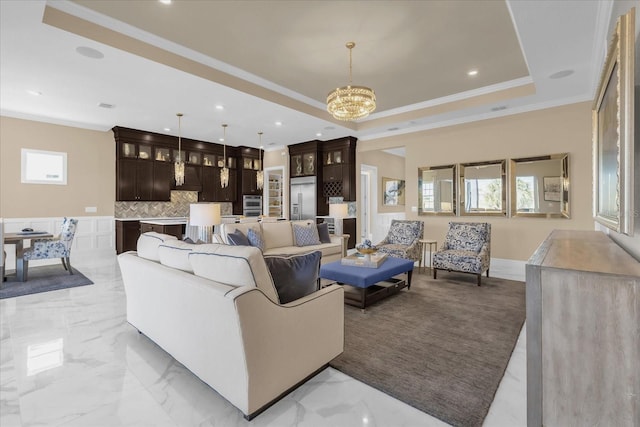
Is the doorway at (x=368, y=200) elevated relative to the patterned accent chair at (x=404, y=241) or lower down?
elevated

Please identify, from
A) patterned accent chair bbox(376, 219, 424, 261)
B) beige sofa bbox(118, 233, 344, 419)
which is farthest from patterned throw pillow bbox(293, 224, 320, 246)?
beige sofa bbox(118, 233, 344, 419)

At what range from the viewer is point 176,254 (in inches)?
87.7

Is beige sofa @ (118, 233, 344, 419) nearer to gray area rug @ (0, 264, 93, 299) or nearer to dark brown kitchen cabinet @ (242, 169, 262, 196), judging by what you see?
gray area rug @ (0, 264, 93, 299)

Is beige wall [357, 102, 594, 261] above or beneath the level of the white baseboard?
above

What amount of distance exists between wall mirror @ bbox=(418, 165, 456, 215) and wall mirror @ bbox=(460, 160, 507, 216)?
18 cm

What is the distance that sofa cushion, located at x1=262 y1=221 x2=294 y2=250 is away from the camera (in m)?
5.00

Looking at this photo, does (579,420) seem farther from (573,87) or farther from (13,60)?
(13,60)

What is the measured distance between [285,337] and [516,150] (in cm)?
538

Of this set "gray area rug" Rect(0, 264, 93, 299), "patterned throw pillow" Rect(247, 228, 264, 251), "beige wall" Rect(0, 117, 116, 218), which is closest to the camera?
"gray area rug" Rect(0, 264, 93, 299)

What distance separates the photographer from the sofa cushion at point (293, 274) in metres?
1.91

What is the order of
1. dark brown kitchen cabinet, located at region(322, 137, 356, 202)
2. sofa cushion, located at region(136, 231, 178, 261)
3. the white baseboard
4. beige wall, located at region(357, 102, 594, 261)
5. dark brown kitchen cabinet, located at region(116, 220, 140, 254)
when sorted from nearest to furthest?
sofa cushion, located at region(136, 231, 178, 261), beige wall, located at region(357, 102, 594, 261), the white baseboard, dark brown kitchen cabinet, located at region(116, 220, 140, 254), dark brown kitchen cabinet, located at region(322, 137, 356, 202)

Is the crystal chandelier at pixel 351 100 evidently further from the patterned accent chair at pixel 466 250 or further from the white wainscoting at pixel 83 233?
the white wainscoting at pixel 83 233

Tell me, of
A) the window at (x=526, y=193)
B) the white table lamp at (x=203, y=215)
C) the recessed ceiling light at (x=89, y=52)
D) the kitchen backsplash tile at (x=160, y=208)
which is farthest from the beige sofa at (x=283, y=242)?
the kitchen backsplash tile at (x=160, y=208)

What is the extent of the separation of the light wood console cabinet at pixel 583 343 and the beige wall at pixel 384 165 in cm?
707
